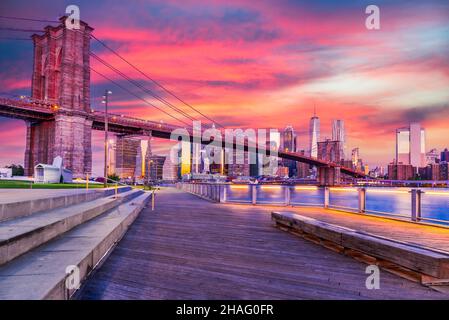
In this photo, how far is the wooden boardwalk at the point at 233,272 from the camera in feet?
11.9

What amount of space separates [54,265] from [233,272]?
2217mm

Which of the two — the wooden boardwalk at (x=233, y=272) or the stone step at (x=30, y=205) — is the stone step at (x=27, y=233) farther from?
the wooden boardwalk at (x=233, y=272)

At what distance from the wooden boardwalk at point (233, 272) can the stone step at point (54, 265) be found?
0.26 m

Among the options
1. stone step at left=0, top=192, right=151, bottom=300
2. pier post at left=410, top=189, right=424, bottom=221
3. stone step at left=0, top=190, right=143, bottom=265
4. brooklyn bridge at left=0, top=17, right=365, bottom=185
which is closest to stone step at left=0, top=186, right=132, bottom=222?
stone step at left=0, top=190, right=143, bottom=265

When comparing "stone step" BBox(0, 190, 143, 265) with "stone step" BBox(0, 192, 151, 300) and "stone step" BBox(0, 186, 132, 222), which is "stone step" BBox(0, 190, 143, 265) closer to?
"stone step" BBox(0, 192, 151, 300)

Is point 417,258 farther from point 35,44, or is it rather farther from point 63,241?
point 35,44

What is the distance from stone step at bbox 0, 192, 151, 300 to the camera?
9.52 ft

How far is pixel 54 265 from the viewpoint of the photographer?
3580mm

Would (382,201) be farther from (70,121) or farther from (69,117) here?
(69,117)

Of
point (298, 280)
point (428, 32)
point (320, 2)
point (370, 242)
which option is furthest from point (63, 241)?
point (320, 2)

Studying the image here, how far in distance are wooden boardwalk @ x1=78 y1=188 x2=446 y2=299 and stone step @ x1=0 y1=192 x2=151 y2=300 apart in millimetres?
260

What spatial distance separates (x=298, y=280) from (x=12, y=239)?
3.51 metres

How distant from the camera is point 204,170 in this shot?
146500mm

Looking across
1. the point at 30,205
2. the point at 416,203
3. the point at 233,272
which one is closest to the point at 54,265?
the point at 233,272
